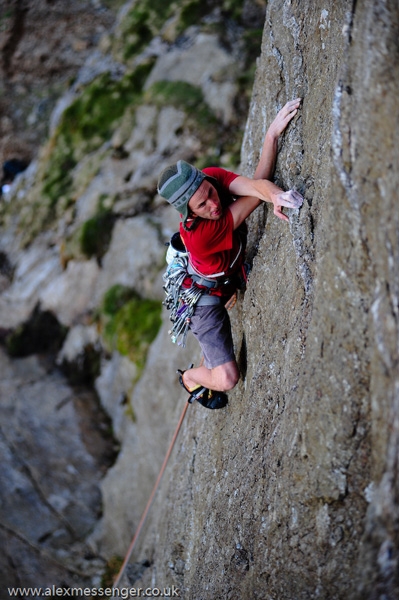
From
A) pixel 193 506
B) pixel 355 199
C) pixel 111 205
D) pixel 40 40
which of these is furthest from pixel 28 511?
pixel 40 40

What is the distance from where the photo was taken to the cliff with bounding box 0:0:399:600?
3359 mm

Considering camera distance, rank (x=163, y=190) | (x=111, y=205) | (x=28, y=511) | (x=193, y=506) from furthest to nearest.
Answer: (x=111, y=205), (x=28, y=511), (x=193, y=506), (x=163, y=190)

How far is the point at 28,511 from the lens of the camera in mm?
11469

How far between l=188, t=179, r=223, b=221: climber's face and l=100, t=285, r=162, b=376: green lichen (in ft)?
21.9

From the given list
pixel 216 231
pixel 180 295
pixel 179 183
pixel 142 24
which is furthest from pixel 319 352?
pixel 142 24

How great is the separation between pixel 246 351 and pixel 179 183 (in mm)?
1897

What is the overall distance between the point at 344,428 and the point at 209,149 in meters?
10.6

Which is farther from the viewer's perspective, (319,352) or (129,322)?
(129,322)

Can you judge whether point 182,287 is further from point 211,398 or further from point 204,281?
point 211,398

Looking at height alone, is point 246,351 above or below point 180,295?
below

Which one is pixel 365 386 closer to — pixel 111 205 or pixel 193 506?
pixel 193 506

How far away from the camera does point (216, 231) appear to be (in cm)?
529

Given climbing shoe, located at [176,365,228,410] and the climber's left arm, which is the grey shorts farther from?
the climber's left arm

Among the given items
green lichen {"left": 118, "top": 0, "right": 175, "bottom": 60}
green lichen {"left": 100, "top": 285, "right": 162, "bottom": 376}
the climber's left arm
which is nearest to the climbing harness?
the climber's left arm
